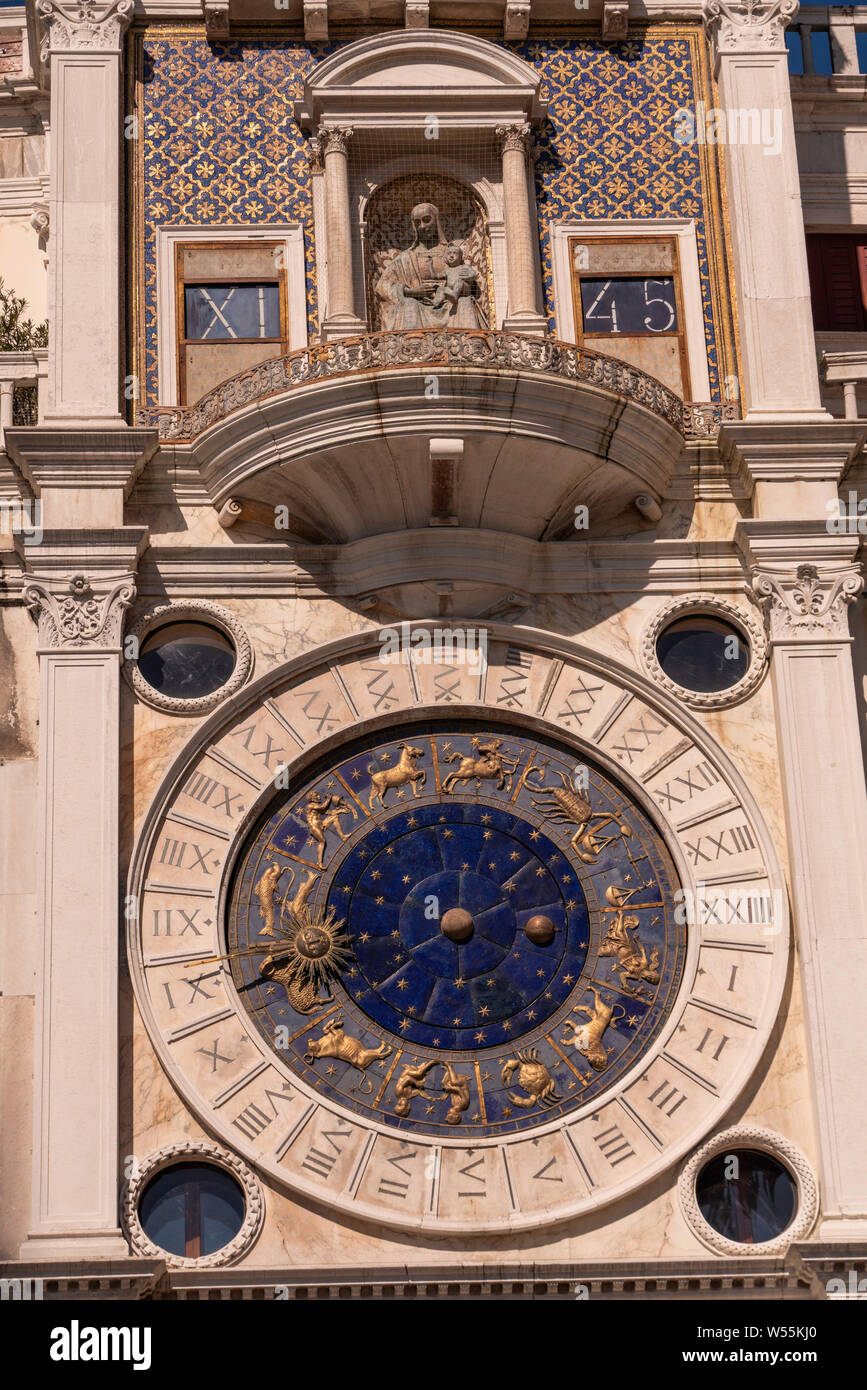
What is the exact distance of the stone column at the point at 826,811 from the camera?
1847cm

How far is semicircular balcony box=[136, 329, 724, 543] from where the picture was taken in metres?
19.7

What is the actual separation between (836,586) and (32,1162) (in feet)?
22.8

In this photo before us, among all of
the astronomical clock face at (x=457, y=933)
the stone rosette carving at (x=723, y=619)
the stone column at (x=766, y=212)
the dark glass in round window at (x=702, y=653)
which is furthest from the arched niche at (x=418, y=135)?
the astronomical clock face at (x=457, y=933)

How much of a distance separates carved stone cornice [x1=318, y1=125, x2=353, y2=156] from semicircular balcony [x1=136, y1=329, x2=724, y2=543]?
213cm

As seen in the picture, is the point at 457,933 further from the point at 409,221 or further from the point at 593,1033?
the point at 409,221

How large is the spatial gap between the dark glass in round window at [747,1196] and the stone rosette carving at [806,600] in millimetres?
3791

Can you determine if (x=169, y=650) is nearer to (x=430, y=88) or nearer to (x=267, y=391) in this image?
(x=267, y=391)

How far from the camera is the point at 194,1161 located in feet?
60.6

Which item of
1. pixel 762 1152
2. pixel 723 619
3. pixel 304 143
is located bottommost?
pixel 762 1152

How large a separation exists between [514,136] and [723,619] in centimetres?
421

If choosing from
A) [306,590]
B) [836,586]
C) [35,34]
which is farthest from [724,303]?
[35,34]

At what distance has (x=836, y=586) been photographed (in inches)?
792

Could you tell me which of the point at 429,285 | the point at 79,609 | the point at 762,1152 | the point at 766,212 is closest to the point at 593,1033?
the point at 762,1152

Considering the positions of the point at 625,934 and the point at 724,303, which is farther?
the point at 724,303
